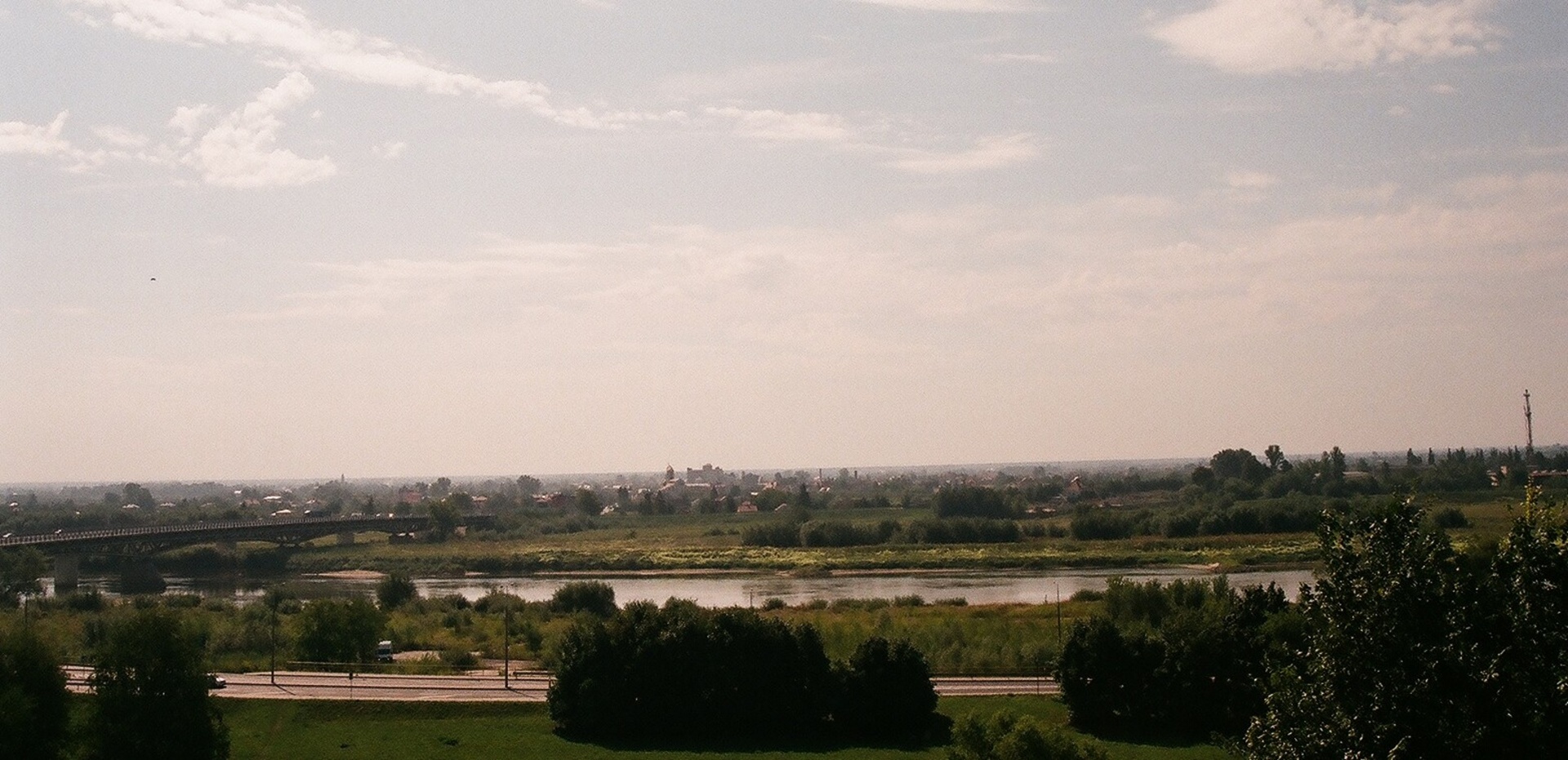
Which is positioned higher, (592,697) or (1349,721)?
(1349,721)

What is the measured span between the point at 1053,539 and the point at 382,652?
231 ft

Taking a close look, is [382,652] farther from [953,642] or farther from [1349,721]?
[1349,721]

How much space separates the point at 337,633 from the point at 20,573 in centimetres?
4366

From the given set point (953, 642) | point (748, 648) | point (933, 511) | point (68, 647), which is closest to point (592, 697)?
point (748, 648)

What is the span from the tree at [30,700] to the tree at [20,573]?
4797 cm

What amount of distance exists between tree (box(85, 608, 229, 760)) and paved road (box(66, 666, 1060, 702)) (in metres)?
7.18

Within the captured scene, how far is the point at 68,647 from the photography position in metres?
53.9

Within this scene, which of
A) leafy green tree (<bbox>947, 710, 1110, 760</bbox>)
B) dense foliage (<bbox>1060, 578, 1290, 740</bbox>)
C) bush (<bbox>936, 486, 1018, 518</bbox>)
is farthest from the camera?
bush (<bbox>936, 486, 1018, 518</bbox>)

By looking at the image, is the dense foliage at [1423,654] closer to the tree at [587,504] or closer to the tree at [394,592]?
the tree at [394,592]

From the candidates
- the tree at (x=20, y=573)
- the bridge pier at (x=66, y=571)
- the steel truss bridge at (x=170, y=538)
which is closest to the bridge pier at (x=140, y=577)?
the steel truss bridge at (x=170, y=538)

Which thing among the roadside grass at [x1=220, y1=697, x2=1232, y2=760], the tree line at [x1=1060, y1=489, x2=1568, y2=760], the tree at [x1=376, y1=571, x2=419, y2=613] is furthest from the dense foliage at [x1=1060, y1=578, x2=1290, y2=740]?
the tree at [x1=376, y1=571, x2=419, y2=613]

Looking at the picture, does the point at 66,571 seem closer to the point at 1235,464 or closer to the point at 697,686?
the point at 697,686

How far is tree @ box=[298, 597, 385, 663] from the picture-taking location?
165 ft

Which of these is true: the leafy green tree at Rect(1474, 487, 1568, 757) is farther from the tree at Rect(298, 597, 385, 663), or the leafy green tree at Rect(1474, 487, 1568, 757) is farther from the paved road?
the tree at Rect(298, 597, 385, 663)
